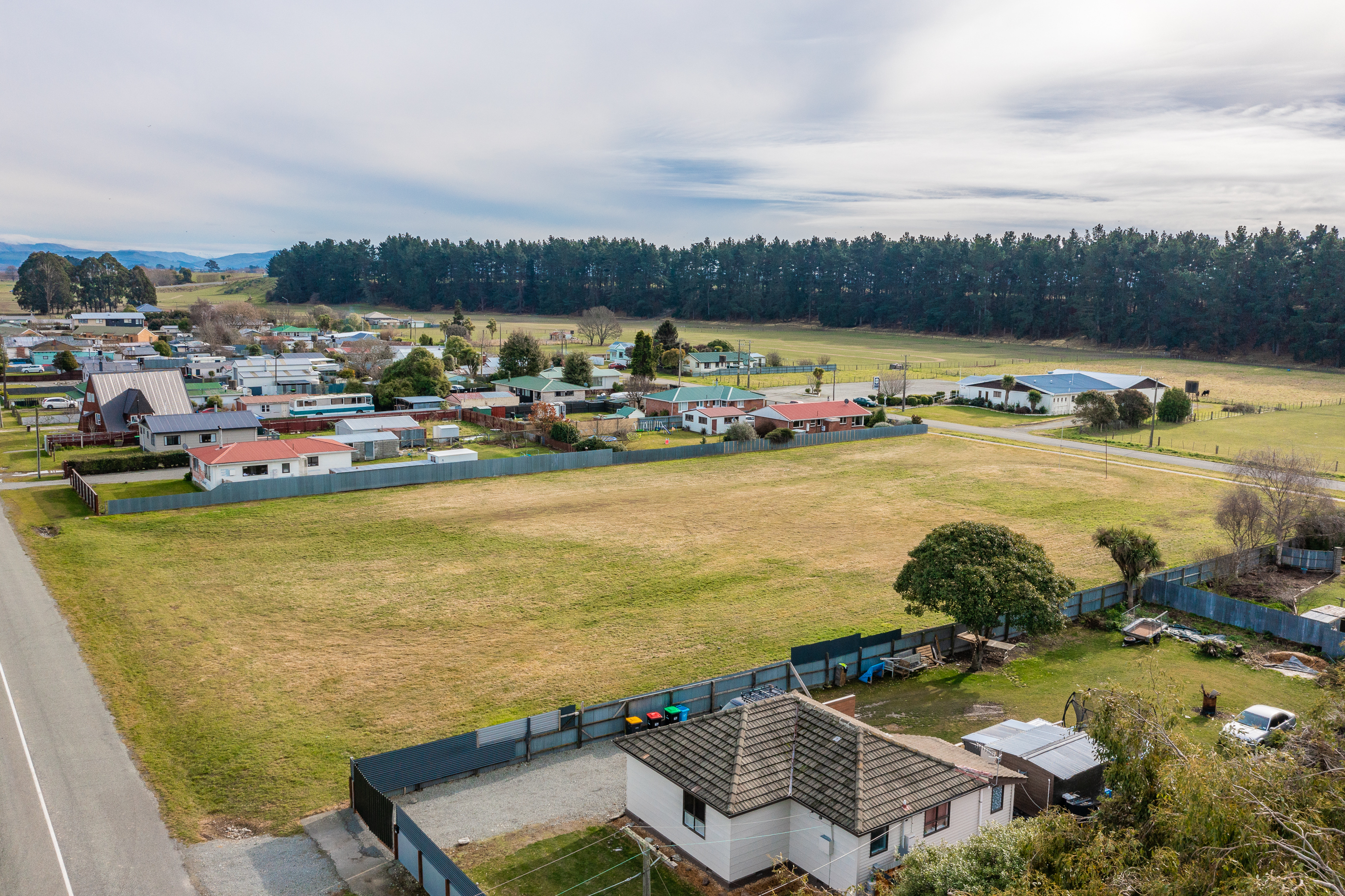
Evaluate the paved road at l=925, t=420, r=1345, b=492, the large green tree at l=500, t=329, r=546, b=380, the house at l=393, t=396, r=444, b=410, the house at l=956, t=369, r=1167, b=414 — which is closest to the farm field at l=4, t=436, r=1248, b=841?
the paved road at l=925, t=420, r=1345, b=492

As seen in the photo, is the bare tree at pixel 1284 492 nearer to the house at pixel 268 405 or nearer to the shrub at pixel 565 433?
the shrub at pixel 565 433

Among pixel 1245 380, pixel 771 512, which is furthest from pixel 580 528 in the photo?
pixel 1245 380

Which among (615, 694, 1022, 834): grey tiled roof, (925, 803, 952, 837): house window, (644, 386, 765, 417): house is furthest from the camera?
(644, 386, 765, 417): house

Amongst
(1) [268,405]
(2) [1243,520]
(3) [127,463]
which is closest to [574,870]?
(2) [1243,520]

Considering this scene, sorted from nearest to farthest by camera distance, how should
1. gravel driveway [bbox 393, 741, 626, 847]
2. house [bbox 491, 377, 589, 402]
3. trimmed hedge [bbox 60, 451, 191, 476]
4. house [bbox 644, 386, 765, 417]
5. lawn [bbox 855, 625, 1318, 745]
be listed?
gravel driveway [bbox 393, 741, 626, 847] < lawn [bbox 855, 625, 1318, 745] < trimmed hedge [bbox 60, 451, 191, 476] < house [bbox 644, 386, 765, 417] < house [bbox 491, 377, 589, 402]

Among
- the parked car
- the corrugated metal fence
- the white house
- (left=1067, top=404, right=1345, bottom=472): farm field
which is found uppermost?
the white house

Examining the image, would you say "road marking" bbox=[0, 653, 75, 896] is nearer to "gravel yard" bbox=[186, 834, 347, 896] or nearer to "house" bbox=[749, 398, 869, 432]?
"gravel yard" bbox=[186, 834, 347, 896]
